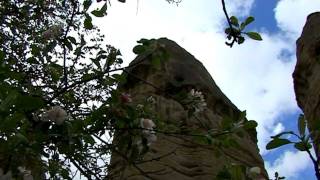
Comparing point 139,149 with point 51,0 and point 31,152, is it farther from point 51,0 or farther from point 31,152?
point 51,0

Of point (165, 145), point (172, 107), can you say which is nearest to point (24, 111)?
point (165, 145)

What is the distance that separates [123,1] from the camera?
3.02 m

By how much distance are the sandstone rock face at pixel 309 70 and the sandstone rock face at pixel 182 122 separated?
74cm

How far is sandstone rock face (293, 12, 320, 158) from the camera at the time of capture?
17.7ft

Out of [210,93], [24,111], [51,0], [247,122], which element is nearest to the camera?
[24,111]

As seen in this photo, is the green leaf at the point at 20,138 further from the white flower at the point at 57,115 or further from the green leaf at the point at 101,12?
the green leaf at the point at 101,12

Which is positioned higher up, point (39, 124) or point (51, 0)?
point (51, 0)

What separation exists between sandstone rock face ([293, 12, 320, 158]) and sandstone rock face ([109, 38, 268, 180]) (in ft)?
2.43

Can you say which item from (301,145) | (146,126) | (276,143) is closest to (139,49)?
(146,126)

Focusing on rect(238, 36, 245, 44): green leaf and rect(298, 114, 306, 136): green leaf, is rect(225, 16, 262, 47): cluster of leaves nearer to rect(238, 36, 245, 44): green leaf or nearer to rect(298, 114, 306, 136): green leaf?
rect(238, 36, 245, 44): green leaf

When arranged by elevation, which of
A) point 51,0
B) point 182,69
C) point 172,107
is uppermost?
point 51,0

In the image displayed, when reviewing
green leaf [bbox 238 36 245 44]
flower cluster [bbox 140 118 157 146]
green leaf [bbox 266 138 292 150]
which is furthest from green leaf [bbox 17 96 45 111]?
green leaf [bbox 238 36 245 44]

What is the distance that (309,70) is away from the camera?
5762 millimetres

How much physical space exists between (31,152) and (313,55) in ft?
13.4
